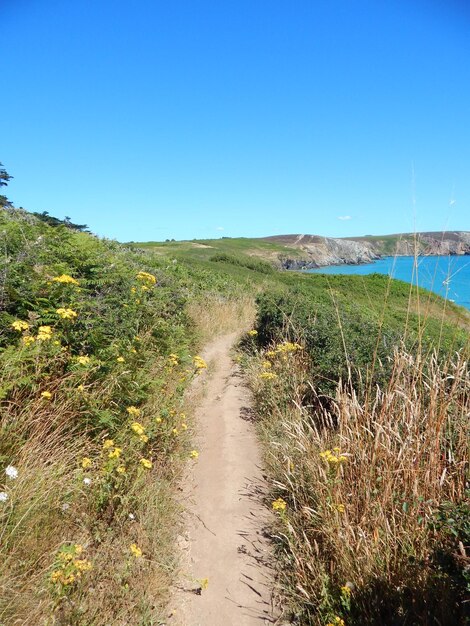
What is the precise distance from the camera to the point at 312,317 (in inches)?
311

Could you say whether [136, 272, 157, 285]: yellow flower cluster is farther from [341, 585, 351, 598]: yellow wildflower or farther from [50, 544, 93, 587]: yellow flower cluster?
[341, 585, 351, 598]: yellow wildflower

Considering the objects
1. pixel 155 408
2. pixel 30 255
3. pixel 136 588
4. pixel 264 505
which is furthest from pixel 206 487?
pixel 30 255

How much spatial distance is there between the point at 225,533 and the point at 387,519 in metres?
1.47

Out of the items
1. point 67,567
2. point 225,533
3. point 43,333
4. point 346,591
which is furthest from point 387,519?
point 43,333

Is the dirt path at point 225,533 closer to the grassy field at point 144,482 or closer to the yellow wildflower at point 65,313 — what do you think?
the grassy field at point 144,482

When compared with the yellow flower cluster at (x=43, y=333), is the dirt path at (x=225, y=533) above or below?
below

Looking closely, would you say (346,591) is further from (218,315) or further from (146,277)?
(218,315)

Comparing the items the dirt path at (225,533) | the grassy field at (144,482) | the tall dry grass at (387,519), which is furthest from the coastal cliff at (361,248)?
the dirt path at (225,533)

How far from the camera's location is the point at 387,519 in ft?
8.35

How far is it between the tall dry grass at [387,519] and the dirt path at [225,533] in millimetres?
236

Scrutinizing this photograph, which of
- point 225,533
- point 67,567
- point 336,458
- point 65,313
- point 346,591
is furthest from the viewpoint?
point 65,313

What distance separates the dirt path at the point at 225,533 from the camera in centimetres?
265

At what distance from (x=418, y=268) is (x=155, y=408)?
304cm

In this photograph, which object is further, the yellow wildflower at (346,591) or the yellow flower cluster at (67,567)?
the yellow wildflower at (346,591)
